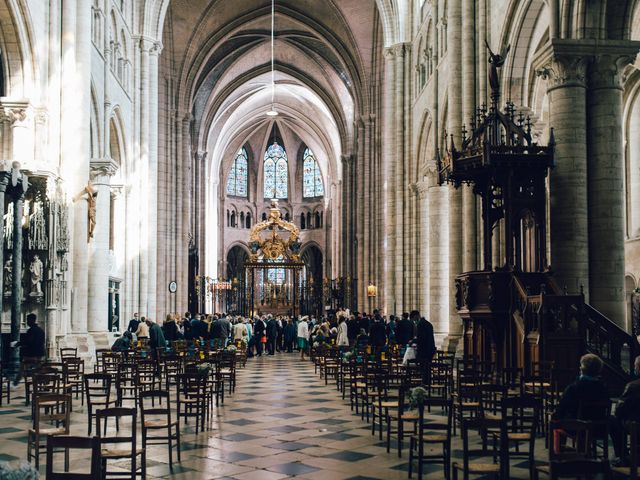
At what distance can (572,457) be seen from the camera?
602 centimetres

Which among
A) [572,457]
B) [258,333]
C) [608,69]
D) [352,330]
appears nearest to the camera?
[572,457]

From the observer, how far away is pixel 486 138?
51.9 feet

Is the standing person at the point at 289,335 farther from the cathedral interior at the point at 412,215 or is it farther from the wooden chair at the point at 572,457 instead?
the wooden chair at the point at 572,457

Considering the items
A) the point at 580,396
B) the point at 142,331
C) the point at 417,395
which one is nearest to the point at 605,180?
the point at 417,395

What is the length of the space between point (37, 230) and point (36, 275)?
1032mm

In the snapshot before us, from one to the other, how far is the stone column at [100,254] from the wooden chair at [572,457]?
60.2ft

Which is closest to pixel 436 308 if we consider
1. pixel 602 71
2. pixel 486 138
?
pixel 486 138

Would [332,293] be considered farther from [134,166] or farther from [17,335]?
[17,335]

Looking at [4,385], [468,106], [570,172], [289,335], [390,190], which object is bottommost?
[289,335]

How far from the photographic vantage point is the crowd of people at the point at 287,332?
2034cm

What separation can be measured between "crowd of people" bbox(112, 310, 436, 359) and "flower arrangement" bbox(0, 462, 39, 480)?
13.6 metres

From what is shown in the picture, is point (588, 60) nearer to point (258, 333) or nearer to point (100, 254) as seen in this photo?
point (100, 254)

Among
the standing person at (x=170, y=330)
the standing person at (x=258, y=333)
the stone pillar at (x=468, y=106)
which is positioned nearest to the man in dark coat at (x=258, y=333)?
the standing person at (x=258, y=333)

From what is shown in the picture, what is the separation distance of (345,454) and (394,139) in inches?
938
